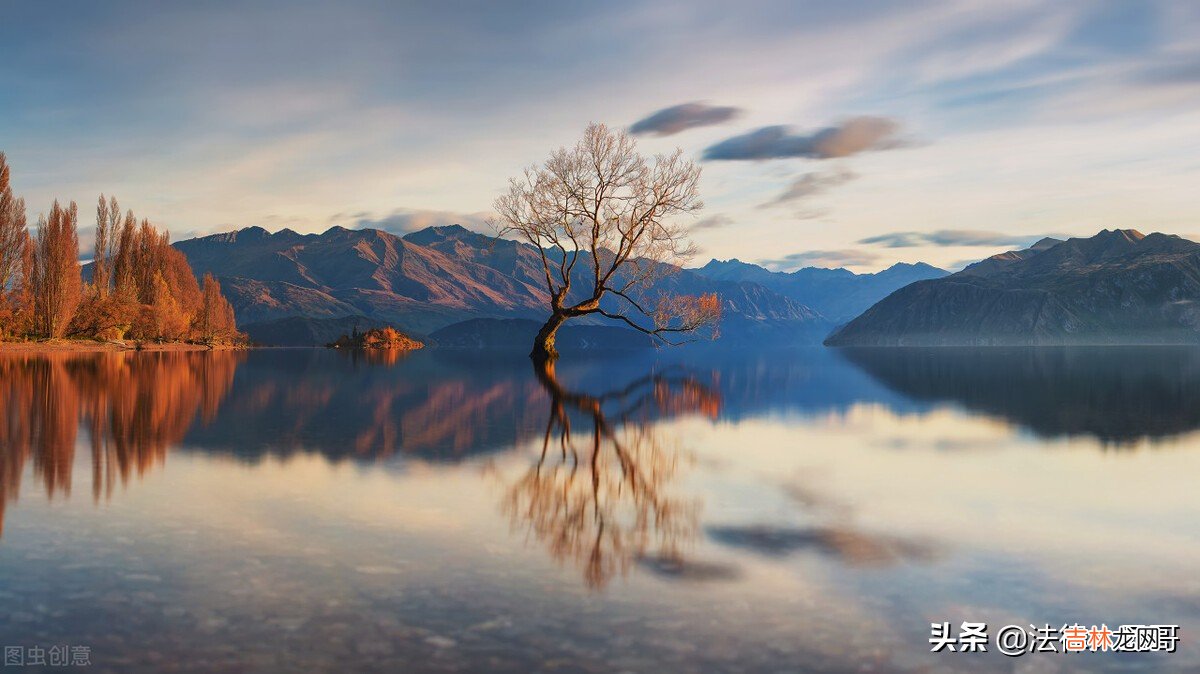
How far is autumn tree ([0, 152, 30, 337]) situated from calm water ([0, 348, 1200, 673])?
3772 inches

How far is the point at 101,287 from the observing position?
115562 millimetres

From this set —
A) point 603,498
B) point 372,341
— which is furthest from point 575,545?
point 372,341

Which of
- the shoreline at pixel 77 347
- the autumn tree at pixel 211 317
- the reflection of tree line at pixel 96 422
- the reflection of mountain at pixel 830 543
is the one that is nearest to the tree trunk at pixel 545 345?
the reflection of tree line at pixel 96 422

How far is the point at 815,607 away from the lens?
7.32 metres

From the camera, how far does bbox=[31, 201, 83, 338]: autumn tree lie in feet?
326

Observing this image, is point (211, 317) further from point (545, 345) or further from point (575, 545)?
point (575, 545)

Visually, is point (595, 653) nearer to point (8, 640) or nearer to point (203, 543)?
point (8, 640)

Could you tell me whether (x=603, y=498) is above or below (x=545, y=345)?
below

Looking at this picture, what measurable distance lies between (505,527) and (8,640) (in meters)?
→ 5.01

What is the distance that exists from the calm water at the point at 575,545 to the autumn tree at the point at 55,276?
9395cm

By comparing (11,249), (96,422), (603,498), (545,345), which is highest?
(11,249)

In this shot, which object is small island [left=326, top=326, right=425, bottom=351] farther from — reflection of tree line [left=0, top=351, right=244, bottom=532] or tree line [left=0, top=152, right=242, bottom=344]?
reflection of tree line [left=0, top=351, right=244, bottom=532]

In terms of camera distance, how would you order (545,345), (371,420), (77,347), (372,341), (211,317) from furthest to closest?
(372,341) < (211,317) < (77,347) < (545,345) < (371,420)

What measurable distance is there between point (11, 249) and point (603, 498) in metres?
113
